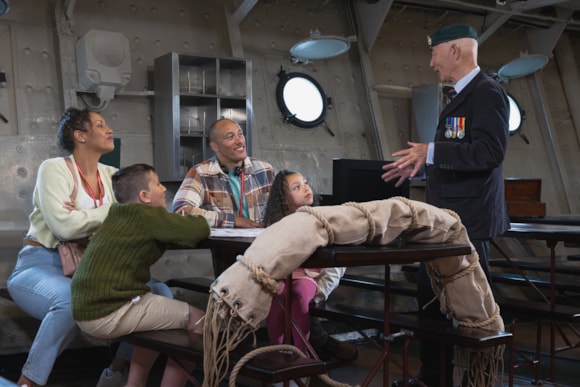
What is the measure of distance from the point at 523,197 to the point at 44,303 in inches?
153

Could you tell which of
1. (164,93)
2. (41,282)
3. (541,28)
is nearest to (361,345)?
(164,93)

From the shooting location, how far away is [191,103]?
17.3 feet

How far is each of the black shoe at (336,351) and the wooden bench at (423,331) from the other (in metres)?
0.73

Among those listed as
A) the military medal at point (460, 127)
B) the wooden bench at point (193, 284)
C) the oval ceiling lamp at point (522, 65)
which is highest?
the oval ceiling lamp at point (522, 65)

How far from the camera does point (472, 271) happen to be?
2.53 metres

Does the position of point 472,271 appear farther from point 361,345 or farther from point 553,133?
point 553,133

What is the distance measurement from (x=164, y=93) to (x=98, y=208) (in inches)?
82.8

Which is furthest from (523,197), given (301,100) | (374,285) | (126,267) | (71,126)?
(126,267)

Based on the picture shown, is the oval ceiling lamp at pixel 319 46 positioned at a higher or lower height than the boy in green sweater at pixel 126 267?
higher

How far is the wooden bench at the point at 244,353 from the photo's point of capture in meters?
1.96

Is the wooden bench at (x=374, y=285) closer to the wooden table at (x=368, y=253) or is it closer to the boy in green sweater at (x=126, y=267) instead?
the wooden table at (x=368, y=253)

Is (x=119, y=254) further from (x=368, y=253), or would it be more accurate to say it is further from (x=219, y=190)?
(x=219, y=190)

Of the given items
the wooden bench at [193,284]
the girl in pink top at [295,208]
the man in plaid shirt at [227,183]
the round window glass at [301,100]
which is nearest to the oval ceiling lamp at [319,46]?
the round window glass at [301,100]

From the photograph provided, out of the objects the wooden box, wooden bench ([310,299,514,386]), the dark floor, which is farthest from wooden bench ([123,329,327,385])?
the wooden box
